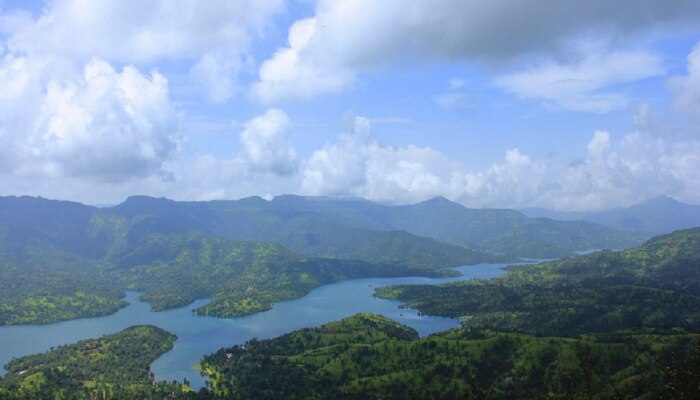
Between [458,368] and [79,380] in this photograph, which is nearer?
[458,368]

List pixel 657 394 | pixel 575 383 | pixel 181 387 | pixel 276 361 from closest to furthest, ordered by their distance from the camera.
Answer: pixel 657 394, pixel 575 383, pixel 181 387, pixel 276 361

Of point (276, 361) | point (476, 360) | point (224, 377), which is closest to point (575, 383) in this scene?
point (476, 360)

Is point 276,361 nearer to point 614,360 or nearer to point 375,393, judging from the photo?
point 375,393

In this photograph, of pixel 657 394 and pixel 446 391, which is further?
pixel 446 391

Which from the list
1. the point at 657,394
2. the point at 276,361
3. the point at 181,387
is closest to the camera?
the point at 657,394

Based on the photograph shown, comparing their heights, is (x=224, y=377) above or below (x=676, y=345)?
below

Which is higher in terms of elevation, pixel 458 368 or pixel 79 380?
pixel 458 368

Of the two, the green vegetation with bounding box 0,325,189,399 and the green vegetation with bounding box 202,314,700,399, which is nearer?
the green vegetation with bounding box 202,314,700,399

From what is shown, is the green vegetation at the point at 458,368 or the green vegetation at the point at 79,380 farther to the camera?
the green vegetation at the point at 79,380
